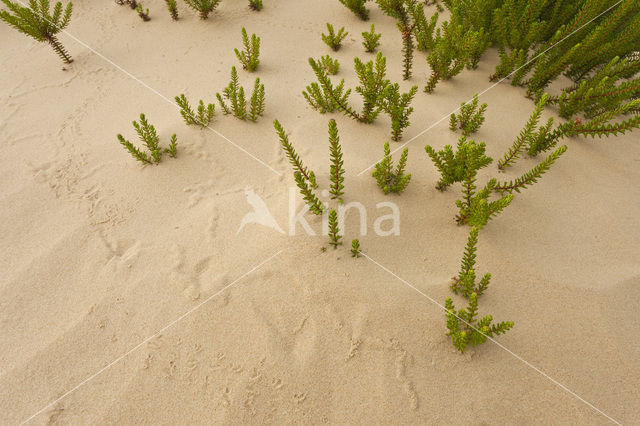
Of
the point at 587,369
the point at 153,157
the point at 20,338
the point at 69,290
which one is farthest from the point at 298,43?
the point at 587,369

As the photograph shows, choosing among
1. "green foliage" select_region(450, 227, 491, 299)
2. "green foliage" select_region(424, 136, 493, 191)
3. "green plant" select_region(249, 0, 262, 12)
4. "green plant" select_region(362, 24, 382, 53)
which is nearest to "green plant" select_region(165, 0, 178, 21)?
"green plant" select_region(249, 0, 262, 12)

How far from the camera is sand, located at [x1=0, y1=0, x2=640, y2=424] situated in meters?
2.24

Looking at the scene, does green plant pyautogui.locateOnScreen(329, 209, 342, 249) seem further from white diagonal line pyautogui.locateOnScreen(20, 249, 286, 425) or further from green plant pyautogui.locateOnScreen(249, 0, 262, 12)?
green plant pyautogui.locateOnScreen(249, 0, 262, 12)

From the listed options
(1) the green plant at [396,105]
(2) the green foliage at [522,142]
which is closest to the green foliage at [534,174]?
(2) the green foliage at [522,142]

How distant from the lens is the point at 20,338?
2607 millimetres

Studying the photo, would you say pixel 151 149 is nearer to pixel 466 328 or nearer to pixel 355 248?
pixel 355 248

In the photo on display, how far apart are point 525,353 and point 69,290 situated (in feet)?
12.2

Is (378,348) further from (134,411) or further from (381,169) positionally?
(134,411)

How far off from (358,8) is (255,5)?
190 centimetres

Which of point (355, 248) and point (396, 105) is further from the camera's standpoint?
point (396, 105)

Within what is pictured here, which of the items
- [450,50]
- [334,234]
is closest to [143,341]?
[334,234]

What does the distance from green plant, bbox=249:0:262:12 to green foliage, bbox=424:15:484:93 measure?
132 inches

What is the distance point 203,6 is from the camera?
18.2 ft

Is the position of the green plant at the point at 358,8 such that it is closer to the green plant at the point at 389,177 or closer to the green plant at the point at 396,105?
the green plant at the point at 396,105
